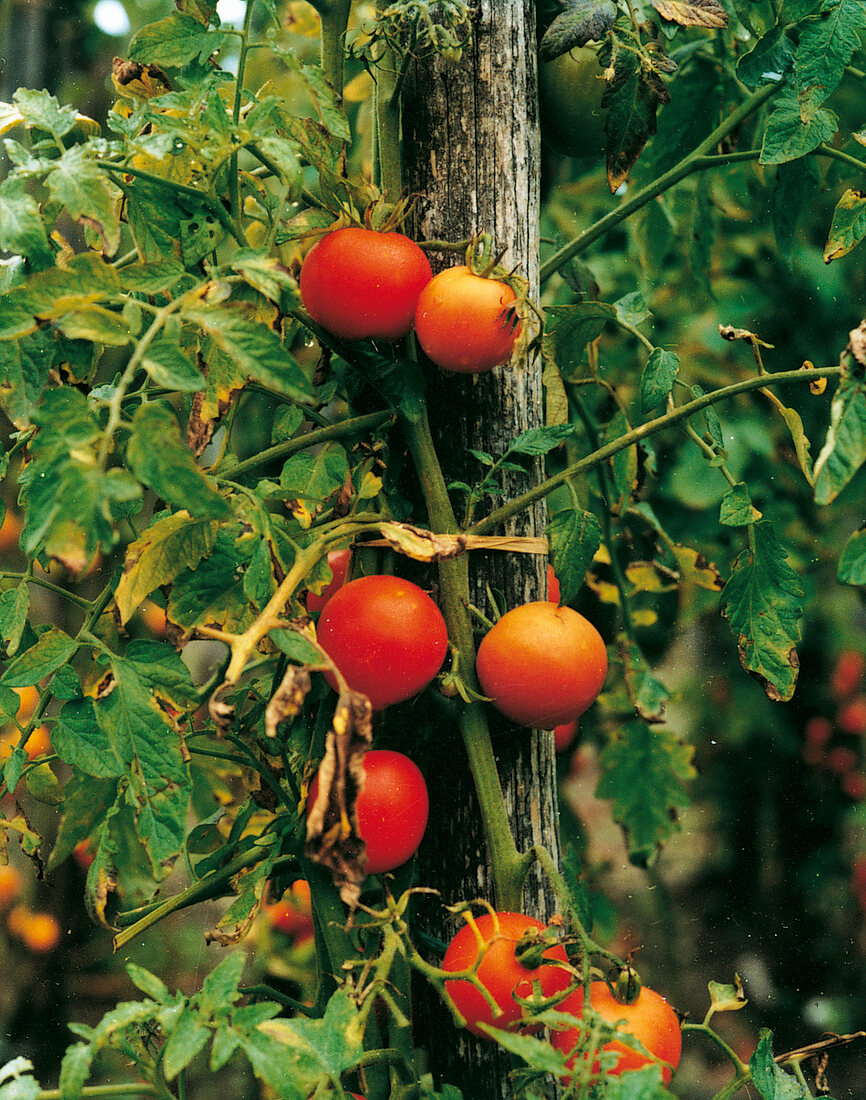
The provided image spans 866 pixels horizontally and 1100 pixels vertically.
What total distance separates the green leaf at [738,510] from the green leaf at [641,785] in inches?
16.9

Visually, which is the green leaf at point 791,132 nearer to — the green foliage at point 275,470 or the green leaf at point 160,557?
the green foliage at point 275,470

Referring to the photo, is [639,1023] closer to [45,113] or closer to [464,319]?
[464,319]

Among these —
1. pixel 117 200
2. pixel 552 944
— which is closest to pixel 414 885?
pixel 552 944

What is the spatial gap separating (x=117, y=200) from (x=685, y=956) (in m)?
2.74

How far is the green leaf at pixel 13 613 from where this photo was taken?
65 centimetres

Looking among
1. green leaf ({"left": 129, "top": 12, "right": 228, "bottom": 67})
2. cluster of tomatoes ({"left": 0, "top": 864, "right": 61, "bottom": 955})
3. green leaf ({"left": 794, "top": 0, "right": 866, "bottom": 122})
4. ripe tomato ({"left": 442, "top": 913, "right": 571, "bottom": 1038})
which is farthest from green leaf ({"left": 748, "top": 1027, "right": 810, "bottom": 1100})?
cluster of tomatoes ({"left": 0, "top": 864, "right": 61, "bottom": 955})

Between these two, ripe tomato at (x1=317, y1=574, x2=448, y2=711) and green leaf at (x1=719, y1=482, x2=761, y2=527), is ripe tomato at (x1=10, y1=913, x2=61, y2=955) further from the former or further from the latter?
green leaf at (x1=719, y1=482, x2=761, y2=527)

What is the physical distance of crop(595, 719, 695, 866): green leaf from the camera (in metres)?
1.08

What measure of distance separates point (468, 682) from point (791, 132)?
1.57ft

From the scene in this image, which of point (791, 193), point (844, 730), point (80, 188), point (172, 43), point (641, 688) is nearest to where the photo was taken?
point (80, 188)

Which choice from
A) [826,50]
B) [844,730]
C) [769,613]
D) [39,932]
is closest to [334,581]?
[769,613]

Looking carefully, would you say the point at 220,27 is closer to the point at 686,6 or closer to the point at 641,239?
the point at 686,6

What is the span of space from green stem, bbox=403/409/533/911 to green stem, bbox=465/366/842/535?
32 mm

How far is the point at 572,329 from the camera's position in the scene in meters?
0.81
